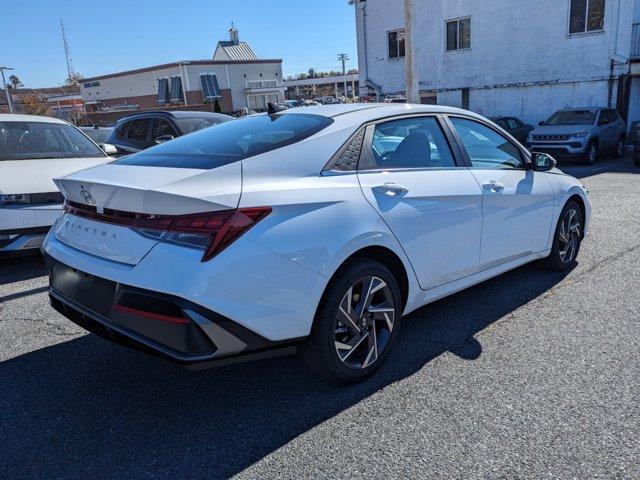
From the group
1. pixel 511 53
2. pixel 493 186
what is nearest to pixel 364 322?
pixel 493 186

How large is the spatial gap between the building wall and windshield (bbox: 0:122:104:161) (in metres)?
45.2

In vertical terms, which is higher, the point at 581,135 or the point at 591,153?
the point at 581,135

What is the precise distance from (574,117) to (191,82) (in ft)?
133

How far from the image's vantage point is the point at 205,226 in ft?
7.99

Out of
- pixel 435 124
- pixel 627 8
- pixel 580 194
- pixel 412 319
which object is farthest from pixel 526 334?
pixel 627 8

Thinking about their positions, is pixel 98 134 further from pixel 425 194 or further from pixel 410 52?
pixel 425 194

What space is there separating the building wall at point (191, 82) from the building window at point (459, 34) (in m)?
31.4

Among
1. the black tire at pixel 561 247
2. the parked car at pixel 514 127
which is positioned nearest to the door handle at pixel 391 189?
the black tire at pixel 561 247

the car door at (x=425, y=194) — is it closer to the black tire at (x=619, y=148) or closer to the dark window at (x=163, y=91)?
the black tire at (x=619, y=148)

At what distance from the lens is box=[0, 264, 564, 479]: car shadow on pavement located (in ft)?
8.21

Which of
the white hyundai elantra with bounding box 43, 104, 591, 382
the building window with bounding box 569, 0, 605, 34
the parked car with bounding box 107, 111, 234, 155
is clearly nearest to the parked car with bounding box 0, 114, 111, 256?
the parked car with bounding box 107, 111, 234, 155

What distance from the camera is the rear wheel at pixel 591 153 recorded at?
14906mm

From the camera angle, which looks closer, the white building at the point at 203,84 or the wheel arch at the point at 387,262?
the wheel arch at the point at 387,262

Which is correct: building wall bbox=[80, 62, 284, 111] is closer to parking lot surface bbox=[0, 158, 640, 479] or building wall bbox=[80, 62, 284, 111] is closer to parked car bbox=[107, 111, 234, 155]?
parked car bbox=[107, 111, 234, 155]
